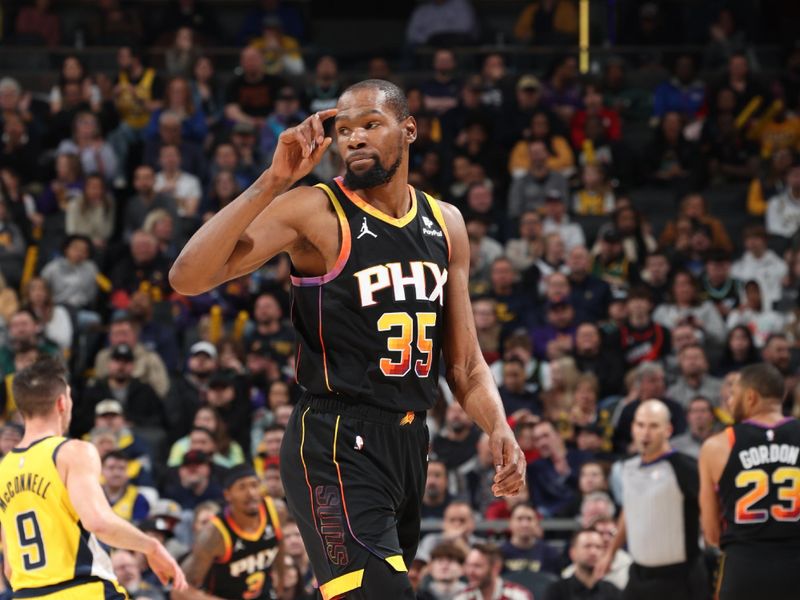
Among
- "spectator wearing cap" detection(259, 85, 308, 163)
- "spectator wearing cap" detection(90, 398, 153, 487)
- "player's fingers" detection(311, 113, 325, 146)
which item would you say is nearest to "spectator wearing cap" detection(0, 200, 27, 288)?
"spectator wearing cap" detection(90, 398, 153, 487)

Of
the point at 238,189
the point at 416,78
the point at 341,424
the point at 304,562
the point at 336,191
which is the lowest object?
the point at 304,562

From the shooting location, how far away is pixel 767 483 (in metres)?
7.59

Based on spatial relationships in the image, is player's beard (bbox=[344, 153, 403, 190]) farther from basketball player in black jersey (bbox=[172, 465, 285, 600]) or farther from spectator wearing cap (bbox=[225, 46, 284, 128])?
spectator wearing cap (bbox=[225, 46, 284, 128])

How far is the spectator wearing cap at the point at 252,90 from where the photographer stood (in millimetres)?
16859

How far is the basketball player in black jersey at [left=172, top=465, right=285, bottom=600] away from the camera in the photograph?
8562 mm

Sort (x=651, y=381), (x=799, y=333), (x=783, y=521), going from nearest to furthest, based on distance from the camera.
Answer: (x=783, y=521) → (x=651, y=381) → (x=799, y=333)

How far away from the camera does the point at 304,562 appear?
10.8 metres

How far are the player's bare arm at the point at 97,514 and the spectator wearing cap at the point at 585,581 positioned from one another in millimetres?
4827

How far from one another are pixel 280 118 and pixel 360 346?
1196 centimetres

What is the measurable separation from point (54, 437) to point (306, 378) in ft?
5.99

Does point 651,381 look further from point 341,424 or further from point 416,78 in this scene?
point 341,424

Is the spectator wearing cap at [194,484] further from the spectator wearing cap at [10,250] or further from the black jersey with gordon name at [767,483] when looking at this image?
the black jersey with gordon name at [767,483]

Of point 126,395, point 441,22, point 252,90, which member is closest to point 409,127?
point 126,395

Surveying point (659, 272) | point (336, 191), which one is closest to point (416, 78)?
point (659, 272)
